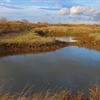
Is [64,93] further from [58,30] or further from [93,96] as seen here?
[58,30]

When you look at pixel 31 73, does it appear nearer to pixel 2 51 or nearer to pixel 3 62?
pixel 3 62

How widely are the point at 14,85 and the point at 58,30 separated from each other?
117 feet

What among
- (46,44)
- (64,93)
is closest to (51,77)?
(64,93)

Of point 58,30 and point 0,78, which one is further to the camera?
point 58,30

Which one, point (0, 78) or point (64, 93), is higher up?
point (64, 93)

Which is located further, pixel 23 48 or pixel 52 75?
pixel 23 48

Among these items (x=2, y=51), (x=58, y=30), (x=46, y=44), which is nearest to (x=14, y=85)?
(x=2, y=51)

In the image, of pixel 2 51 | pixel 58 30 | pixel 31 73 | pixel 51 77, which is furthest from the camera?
pixel 58 30

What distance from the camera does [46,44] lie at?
24.4 m

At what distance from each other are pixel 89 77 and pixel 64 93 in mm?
5198

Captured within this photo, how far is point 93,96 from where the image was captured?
711cm

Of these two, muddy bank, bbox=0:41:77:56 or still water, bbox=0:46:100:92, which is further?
muddy bank, bbox=0:41:77:56

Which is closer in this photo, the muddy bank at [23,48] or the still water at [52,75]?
the still water at [52,75]

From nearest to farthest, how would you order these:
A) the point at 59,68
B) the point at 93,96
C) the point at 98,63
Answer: the point at 93,96, the point at 59,68, the point at 98,63
